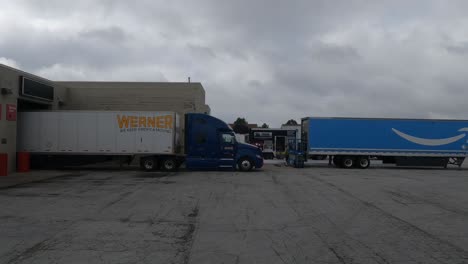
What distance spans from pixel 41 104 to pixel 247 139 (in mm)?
21895

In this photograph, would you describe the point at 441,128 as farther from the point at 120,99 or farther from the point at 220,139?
the point at 120,99

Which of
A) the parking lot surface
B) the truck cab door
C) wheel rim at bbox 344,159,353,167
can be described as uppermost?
the truck cab door

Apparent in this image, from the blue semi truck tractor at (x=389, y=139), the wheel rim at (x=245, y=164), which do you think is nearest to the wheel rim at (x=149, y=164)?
the wheel rim at (x=245, y=164)

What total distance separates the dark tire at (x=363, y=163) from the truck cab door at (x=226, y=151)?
9.65m

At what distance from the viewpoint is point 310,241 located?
641cm

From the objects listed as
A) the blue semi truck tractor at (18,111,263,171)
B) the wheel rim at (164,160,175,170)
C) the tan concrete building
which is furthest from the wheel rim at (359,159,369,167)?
the wheel rim at (164,160,175,170)

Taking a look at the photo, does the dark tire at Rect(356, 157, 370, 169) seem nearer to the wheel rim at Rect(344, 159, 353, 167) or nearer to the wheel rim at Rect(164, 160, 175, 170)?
the wheel rim at Rect(344, 159, 353, 167)

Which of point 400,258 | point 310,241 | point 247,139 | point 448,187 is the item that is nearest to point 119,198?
point 310,241

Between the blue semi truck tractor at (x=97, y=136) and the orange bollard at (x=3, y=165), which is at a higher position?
the blue semi truck tractor at (x=97, y=136)

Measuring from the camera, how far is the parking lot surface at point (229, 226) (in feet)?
18.4

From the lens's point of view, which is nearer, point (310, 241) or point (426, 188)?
point (310, 241)

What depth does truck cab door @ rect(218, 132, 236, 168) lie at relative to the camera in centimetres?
2105

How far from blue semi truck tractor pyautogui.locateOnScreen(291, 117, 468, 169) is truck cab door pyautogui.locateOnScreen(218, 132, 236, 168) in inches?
261

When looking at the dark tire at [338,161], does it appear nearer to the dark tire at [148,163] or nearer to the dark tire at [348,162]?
the dark tire at [348,162]
